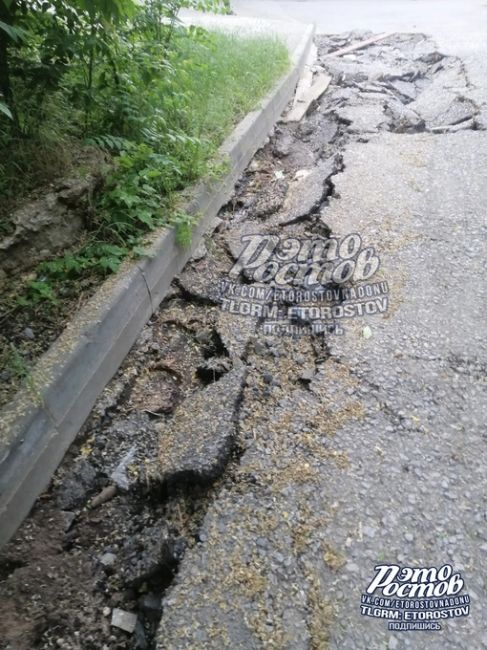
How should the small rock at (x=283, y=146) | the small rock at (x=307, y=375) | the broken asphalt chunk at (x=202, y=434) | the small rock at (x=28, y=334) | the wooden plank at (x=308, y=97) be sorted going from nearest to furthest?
1. the broken asphalt chunk at (x=202, y=434)
2. the small rock at (x=28, y=334)
3. the small rock at (x=307, y=375)
4. the small rock at (x=283, y=146)
5. the wooden plank at (x=308, y=97)

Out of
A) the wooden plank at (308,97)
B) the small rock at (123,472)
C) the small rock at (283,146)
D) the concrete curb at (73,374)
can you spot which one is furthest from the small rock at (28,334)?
the wooden plank at (308,97)

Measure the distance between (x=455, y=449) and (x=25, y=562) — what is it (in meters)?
1.89

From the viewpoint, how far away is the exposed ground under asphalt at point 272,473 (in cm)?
168

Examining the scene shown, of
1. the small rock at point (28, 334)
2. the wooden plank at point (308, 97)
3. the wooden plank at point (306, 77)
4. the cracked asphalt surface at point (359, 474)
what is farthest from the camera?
the wooden plank at point (306, 77)

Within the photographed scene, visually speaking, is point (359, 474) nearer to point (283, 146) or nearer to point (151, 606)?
point (151, 606)

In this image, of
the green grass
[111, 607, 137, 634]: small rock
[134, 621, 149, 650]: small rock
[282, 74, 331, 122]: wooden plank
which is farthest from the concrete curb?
[282, 74, 331, 122]: wooden plank

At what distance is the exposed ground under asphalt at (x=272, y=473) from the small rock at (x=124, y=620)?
0.02 metres

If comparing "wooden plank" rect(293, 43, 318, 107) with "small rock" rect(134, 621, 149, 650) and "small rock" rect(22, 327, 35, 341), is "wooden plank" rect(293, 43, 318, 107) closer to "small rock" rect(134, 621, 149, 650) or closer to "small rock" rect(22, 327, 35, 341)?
"small rock" rect(22, 327, 35, 341)

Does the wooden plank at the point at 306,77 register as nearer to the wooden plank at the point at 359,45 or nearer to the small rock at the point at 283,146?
the wooden plank at the point at 359,45

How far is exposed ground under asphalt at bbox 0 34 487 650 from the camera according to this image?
1683 millimetres

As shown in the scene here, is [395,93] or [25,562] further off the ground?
[395,93]

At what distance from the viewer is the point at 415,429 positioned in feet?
7.26

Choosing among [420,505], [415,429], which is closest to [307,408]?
[415,429]

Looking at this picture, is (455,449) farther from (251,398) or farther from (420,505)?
(251,398)
